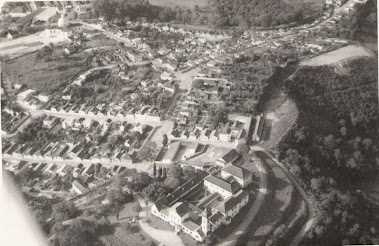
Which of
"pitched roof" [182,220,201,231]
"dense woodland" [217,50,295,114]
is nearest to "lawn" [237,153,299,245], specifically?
"pitched roof" [182,220,201,231]

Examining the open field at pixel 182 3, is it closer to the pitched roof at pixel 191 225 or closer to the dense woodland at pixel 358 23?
the dense woodland at pixel 358 23

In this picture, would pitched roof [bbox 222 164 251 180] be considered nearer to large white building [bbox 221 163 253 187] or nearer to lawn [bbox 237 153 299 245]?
large white building [bbox 221 163 253 187]

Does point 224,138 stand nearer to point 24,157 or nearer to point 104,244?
point 104,244

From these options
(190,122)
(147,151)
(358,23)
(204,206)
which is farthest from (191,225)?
(358,23)

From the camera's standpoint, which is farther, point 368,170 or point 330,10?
point 330,10

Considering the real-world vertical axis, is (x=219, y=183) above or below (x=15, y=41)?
below

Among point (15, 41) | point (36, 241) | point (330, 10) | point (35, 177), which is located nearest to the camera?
point (36, 241)

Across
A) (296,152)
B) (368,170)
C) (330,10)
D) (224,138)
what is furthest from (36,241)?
(330,10)

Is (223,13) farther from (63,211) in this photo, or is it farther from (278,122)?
(63,211)
